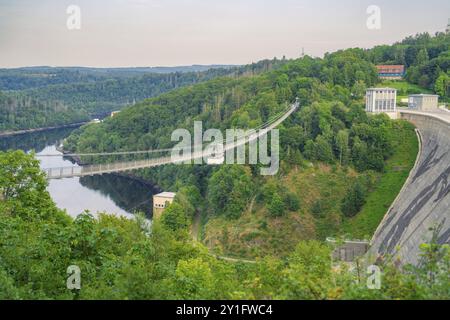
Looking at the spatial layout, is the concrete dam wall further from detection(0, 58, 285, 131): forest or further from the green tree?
detection(0, 58, 285, 131): forest

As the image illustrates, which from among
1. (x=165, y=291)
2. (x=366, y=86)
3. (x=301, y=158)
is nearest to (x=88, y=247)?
(x=165, y=291)

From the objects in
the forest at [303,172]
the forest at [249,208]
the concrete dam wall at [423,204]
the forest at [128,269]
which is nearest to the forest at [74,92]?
the forest at [249,208]

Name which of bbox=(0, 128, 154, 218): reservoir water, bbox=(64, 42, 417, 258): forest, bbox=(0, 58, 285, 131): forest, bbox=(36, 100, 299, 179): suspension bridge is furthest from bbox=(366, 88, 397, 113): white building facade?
bbox=(0, 58, 285, 131): forest

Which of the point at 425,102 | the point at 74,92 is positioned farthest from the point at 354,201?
the point at 74,92

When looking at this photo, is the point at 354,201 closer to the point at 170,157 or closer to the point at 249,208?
the point at 249,208

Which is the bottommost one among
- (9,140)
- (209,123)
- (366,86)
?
(9,140)
